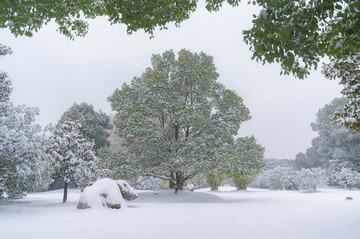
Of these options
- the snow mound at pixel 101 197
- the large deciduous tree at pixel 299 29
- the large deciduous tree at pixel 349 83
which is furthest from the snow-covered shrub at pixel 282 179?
the large deciduous tree at pixel 299 29

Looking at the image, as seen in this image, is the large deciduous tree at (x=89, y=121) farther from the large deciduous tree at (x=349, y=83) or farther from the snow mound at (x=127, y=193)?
the large deciduous tree at (x=349, y=83)

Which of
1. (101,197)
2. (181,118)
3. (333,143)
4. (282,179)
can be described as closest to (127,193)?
(101,197)

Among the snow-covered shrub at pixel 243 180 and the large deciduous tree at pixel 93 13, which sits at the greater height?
the large deciduous tree at pixel 93 13

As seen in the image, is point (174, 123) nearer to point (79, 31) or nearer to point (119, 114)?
point (119, 114)

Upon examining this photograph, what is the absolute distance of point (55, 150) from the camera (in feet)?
48.3

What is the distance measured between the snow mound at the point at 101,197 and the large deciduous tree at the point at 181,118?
13.0ft

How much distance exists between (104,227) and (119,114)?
35.6 ft

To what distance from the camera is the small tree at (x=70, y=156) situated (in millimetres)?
14539

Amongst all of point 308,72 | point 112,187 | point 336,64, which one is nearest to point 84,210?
point 112,187

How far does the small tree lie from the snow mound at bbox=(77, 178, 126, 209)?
403cm

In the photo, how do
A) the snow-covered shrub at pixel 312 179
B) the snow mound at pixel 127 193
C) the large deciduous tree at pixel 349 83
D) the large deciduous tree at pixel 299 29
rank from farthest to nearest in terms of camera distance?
1. the snow-covered shrub at pixel 312 179
2. the snow mound at pixel 127 193
3. the large deciduous tree at pixel 349 83
4. the large deciduous tree at pixel 299 29

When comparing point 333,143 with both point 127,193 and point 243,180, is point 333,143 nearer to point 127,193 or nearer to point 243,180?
point 243,180

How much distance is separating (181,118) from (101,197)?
609cm

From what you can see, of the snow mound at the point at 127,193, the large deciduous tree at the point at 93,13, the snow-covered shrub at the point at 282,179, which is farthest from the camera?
the snow-covered shrub at the point at 282,179
